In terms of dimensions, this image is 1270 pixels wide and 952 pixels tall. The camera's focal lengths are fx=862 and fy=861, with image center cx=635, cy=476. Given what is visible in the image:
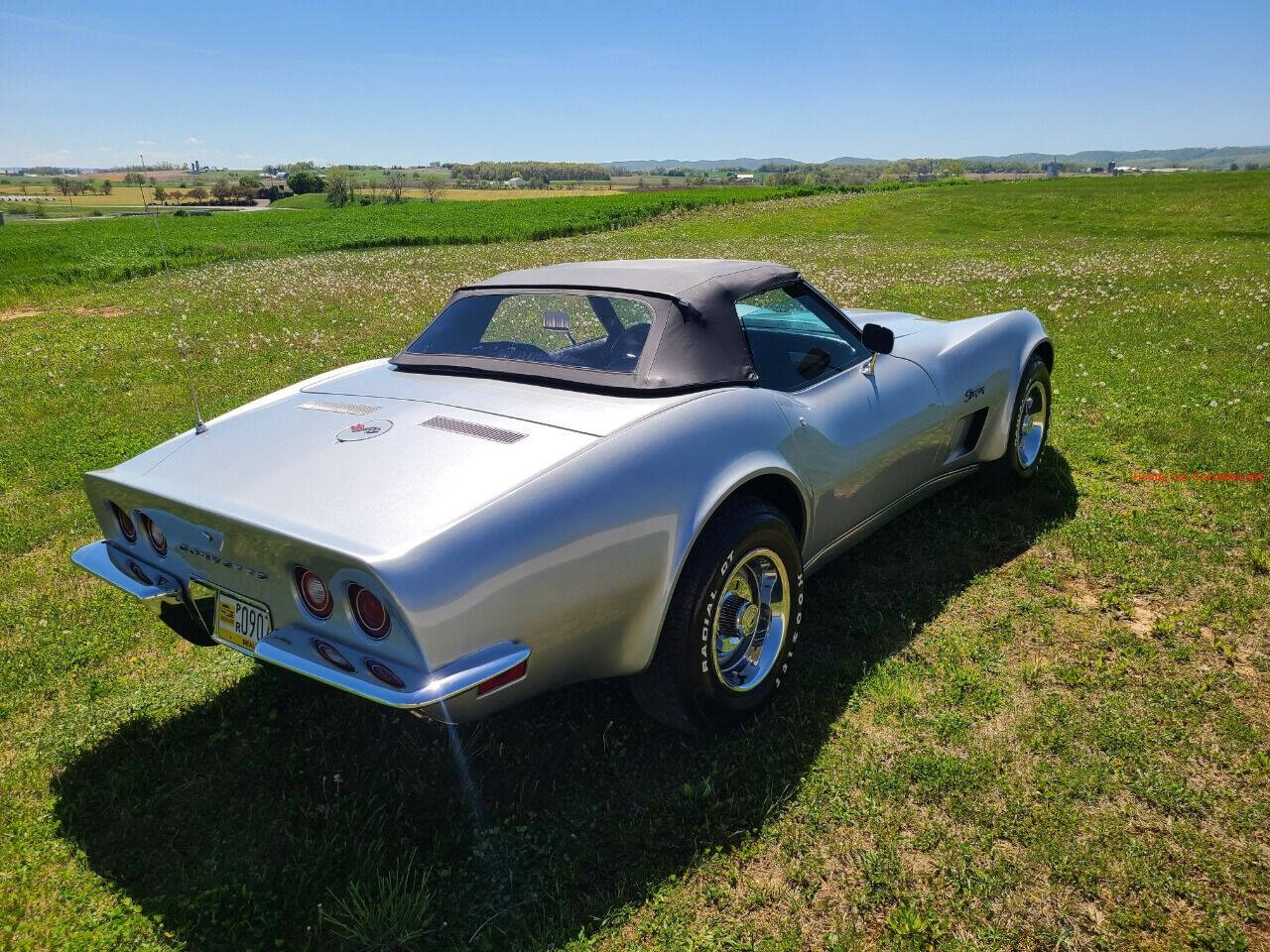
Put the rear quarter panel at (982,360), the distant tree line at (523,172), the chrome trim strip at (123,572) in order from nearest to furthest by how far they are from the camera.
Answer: the chrome trim strip at (123,572) < the rear quarter panel at (982,360) < the distant tree line at (523,172)

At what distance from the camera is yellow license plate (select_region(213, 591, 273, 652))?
246 centimetres

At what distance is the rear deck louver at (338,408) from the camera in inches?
118

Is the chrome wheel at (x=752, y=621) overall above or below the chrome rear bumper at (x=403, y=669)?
below

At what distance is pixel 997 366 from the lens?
4.45m

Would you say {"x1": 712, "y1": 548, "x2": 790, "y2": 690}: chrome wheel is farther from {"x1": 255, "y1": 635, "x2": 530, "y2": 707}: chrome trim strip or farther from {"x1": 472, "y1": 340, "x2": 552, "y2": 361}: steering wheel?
{"x1": 472, "y1": 340, "x2": 552, "y2": 361}: steering wheel

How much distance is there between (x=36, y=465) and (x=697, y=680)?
5832 millimetres

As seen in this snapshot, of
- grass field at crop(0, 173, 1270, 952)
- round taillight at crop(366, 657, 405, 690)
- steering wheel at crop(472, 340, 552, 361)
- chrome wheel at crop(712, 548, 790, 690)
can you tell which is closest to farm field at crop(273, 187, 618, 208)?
steering wheel at crop(472, 340, 552, 361)

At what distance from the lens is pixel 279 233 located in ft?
90.8

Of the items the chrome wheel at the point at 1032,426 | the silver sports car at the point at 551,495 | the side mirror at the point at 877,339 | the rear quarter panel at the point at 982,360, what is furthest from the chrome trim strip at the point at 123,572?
the chrome wheel at the point at 1032,426

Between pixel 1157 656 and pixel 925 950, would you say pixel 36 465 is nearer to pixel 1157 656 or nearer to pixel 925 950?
pixel 925 950

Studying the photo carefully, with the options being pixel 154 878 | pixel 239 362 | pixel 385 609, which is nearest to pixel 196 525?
pixel 385 609

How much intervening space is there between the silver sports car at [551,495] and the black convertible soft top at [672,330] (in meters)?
0.01

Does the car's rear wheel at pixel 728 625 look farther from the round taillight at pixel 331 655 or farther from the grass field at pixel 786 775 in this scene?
the round taillight at pixel 331 655

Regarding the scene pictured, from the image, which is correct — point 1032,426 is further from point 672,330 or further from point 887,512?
point 672,330
